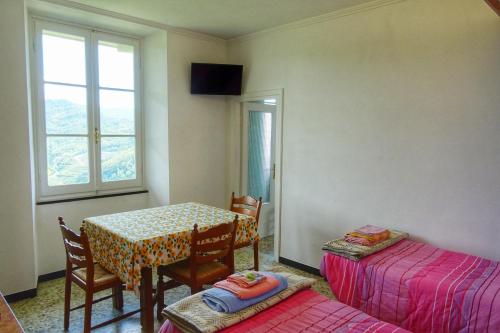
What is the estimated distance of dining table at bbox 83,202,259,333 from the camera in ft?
7.64

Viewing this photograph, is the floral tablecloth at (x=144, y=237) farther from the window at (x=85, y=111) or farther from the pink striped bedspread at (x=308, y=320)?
the window at (x=85, y=111)

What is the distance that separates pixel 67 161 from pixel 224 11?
2287 mm

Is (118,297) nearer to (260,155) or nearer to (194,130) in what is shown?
(194,130)

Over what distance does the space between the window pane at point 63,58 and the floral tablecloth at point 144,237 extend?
1.76 metres

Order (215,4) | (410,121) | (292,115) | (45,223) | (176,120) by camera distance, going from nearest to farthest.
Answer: (410,121), (215,4), (45,223), (292,115), (176,120)

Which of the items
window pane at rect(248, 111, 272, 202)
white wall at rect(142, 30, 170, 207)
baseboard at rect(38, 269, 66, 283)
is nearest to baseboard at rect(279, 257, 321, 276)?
window pane at rect(248, 111, 272, 202)

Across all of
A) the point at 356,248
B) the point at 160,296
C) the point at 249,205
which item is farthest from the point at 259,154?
the point at 160,296

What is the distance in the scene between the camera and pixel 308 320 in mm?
1685

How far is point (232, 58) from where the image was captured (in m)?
4.58

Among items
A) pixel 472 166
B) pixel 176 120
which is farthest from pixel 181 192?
pixel 472 166

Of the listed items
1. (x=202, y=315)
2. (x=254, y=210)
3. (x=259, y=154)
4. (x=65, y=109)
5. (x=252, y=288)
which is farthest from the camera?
(x=259, y=154)

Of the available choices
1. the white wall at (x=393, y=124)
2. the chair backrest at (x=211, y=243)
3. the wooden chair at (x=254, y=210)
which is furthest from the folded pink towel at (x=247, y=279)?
the white wall at (x=393, y=124)

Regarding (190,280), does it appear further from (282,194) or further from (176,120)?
(176,120)

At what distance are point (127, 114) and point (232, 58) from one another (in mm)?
1523
